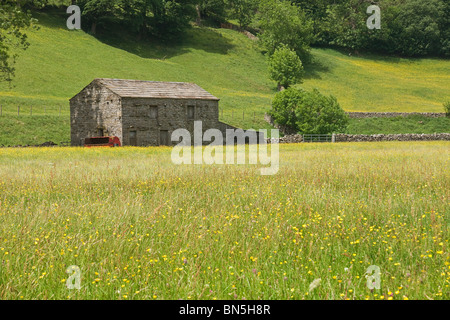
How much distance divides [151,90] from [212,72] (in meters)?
36.6

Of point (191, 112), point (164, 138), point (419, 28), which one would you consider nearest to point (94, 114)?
point (164, 138)

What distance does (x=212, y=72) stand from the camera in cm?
8100

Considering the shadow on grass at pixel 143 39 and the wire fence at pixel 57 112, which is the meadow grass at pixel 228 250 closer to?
the wire fence at pixel 57 112

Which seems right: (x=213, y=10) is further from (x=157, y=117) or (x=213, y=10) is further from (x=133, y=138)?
(x=133, y=138)

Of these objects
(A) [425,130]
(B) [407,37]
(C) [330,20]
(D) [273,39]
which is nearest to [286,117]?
(A) [425,130]

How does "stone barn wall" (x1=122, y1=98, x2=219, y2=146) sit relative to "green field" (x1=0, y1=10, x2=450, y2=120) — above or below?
below

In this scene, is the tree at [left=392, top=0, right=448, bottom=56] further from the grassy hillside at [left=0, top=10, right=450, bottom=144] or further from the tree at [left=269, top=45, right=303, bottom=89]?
the tree at [left=269, top=45, right=303, bottom=89]

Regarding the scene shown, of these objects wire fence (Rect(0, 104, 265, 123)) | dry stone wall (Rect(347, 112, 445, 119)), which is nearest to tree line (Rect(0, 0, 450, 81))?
dry stone wall (Rect(347, 112, 445, 119))

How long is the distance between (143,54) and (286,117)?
39617mm

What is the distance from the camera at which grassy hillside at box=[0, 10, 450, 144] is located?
6019cm

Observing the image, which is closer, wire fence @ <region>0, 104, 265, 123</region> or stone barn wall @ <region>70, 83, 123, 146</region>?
stone barn wall @ <region>70, 83, 123, 146</region>

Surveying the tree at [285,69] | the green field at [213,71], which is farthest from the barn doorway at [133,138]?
the tree at [285,69]

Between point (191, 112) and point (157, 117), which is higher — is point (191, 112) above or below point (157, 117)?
above

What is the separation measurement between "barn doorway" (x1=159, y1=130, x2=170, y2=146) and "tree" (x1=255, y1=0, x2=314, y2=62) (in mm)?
46871
